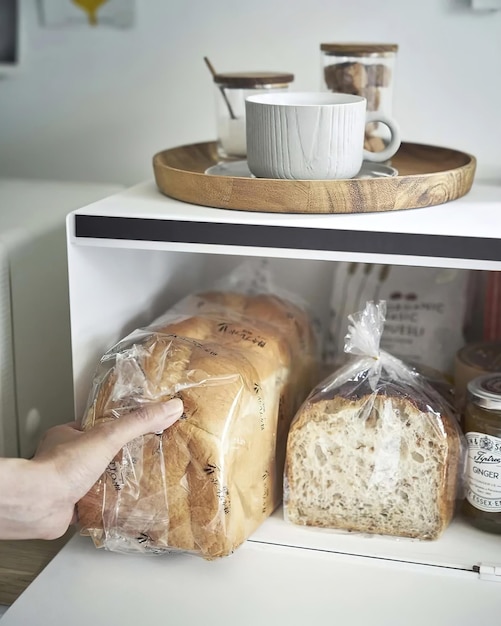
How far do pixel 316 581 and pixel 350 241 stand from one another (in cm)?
38

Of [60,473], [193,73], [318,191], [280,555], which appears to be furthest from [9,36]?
[280,555]

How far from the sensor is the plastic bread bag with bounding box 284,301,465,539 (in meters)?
0.96

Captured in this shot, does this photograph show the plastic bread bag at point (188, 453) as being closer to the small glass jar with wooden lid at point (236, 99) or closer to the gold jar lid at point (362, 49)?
the small glass jar with wooden lid at point (236, 99)

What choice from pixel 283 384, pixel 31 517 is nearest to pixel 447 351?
pixel 283 384

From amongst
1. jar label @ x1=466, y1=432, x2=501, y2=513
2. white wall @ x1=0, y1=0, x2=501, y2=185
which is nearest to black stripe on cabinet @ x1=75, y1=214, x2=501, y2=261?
jar label @ x1=466, y1=432, x2=501, y2=513

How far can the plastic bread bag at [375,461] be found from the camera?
3.16 ft

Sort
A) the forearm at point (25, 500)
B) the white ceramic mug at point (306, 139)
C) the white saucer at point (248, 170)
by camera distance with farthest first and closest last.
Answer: the white saucer at point (248, 170) → the white ceramic mug at point (306, 139) → the forearm at point (25, 500)

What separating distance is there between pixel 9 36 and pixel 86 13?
0.15m

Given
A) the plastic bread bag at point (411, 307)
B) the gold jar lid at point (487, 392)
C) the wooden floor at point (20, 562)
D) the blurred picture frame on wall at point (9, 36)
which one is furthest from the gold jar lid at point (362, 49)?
the wooden floor at point (20, 562)

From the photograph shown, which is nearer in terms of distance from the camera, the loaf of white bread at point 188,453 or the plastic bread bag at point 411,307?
the loaf of white bread at point 188,453

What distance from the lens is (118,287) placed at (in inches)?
43.7

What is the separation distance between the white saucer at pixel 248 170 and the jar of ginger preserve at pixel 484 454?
0.29 meters

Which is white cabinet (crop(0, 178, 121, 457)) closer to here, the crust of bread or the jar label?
the crust of bread

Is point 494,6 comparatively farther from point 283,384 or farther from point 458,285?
point 283,384
